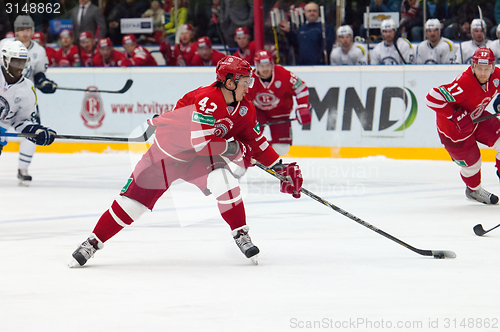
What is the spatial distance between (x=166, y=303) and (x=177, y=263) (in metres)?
0.77

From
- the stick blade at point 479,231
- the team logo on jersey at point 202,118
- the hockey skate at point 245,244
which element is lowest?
the stick blade at point 479,231

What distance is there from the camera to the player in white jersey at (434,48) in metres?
7.80

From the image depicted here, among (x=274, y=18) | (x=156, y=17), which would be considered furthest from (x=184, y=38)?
(x=274, y=18)

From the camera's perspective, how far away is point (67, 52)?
32.6ft

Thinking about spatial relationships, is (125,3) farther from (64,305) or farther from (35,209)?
(64,305)

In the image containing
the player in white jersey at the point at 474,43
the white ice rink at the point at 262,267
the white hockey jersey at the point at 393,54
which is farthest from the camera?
the white hockey jersey at the point at 393,54

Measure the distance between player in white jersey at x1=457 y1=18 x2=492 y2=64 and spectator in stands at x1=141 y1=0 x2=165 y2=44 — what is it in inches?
148

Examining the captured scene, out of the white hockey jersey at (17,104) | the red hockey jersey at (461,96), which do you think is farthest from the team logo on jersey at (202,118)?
the white hockey jersey at (17,104)

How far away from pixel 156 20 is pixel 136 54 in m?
0.55

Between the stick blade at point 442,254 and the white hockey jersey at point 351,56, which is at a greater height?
the white hockey jersey at point 351,56

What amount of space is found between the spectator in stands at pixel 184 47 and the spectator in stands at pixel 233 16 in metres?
0.42

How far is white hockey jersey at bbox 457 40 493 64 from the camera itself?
25.2 feet

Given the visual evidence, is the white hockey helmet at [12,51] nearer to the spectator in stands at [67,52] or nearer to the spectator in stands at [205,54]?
the spectator in stands at [205,54]

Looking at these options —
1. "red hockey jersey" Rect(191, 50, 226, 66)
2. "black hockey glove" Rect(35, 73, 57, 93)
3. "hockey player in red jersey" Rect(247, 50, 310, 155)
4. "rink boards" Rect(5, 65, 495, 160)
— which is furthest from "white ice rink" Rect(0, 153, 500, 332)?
"red hockey jersey" Rect(191, 50, 226, 66)
